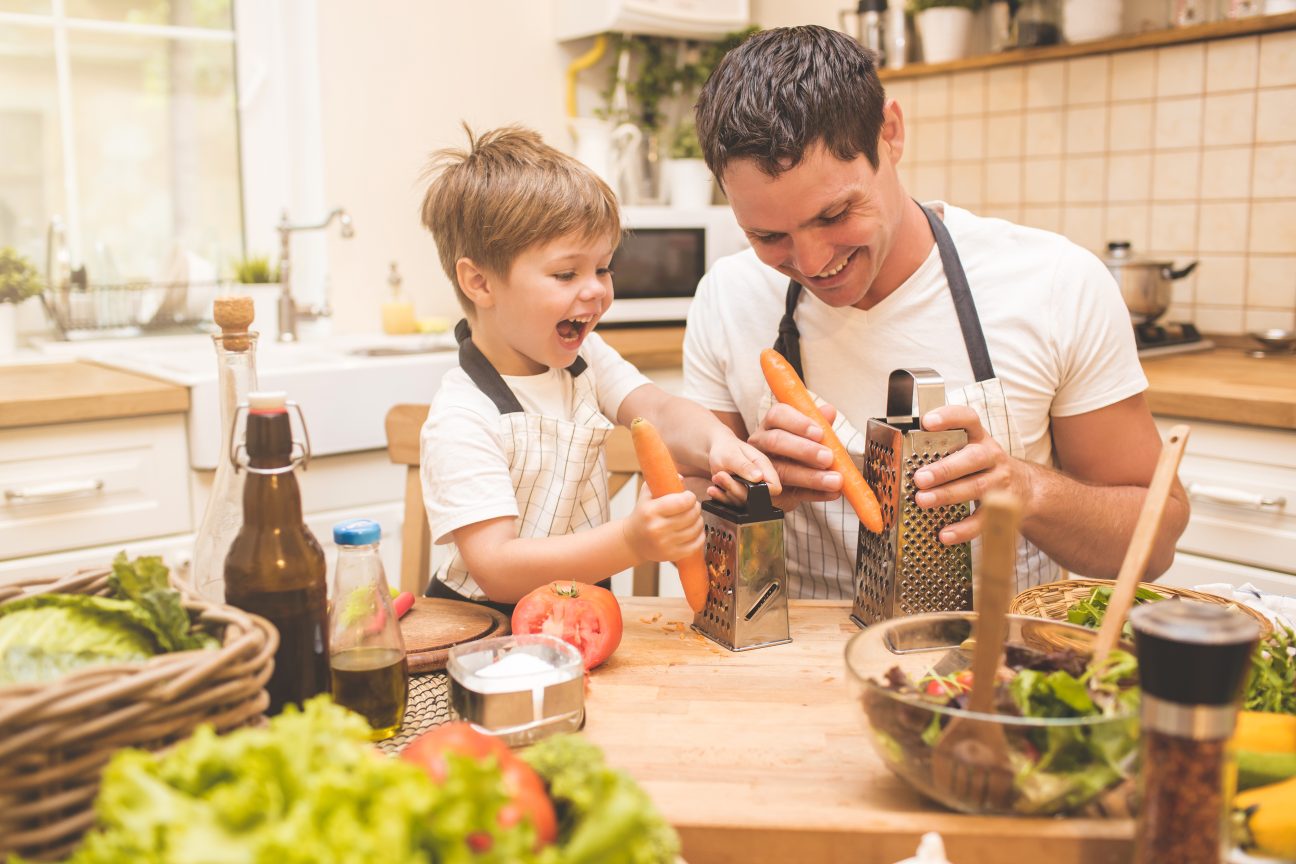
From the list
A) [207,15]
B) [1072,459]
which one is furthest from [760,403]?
[207,15]

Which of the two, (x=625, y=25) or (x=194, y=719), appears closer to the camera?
(x=194, y=719)

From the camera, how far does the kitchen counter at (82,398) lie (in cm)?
201

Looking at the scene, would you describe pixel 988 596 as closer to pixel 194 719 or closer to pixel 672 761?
pixel 672 761

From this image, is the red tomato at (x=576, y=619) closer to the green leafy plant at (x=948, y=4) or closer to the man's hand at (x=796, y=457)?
the man's hand at (x=796, y=457)

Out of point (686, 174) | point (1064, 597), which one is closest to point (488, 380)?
point (1064, 597)

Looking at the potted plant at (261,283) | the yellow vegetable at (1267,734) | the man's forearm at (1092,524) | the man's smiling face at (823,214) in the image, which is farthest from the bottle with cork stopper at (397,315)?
the yellow vegetable at (1267,734)

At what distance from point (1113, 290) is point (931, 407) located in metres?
0.57

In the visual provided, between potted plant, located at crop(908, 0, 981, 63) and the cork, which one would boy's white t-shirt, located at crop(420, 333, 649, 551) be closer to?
the cork

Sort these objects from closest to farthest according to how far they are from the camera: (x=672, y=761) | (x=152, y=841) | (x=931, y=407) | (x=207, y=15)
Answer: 1. (x=152, y=841)
2. (x=672, y=761)
3. (x=931, y=407)
4. (x=207, y=15)

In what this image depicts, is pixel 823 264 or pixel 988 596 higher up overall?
pixel 823 264

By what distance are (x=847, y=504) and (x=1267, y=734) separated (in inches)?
30.5

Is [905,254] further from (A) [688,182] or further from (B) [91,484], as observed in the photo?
(A) [688,182]

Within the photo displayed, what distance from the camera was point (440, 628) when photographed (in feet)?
3.72

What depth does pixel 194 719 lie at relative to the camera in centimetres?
70
